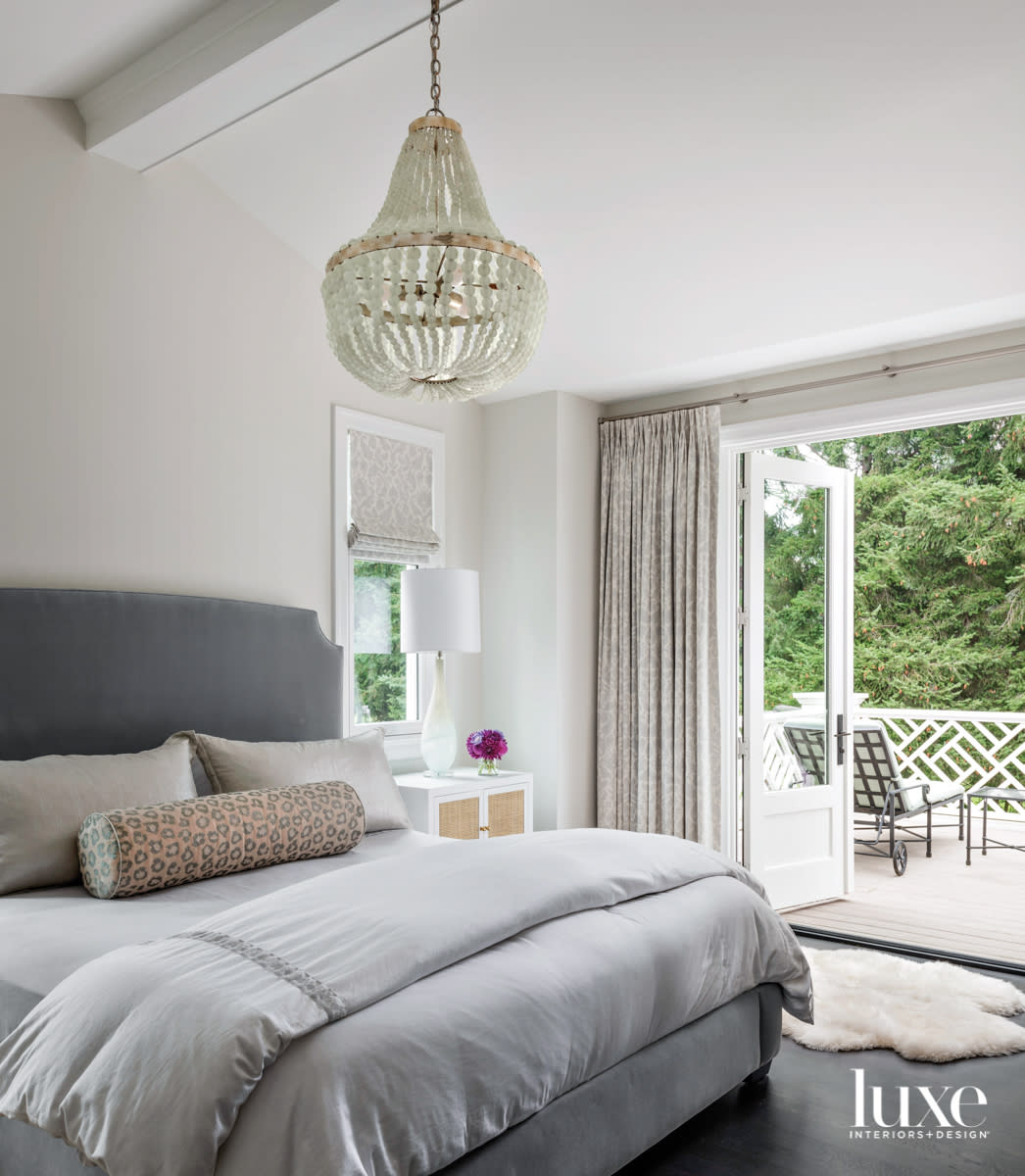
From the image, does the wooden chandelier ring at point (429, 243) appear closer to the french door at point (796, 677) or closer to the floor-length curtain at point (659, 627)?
the floor-length curtain at point (659, 627)

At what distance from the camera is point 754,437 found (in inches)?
179

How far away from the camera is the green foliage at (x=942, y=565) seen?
26.2ft

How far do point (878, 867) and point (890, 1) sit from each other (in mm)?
4501

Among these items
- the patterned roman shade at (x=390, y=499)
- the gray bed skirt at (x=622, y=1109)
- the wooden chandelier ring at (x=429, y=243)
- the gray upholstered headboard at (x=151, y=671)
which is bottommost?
the gray bed skirt at (x=622, y=1109)

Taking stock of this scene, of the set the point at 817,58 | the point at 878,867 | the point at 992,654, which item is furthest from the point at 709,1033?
the point at 992,654

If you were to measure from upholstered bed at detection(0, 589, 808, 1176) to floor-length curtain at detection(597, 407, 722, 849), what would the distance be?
1800 mm

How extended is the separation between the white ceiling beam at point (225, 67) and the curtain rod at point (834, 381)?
7.16 feet

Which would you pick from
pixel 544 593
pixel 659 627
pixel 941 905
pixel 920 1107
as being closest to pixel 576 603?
pixel 544 593

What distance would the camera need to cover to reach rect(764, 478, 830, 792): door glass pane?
476cm

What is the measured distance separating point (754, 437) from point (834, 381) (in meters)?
0.43

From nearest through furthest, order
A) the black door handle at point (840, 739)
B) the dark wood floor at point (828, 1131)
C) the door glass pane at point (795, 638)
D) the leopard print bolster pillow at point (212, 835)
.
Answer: the dark wood floor at point (828, 1131) → the leopard print bolster pillow at point (212, 835) → the door glass pane at point (795, 638) → the black door handle at point (840, 739)

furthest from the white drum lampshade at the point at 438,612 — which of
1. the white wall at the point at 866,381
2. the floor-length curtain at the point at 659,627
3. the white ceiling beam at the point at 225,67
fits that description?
the white ceiling beam at the point at 225,67

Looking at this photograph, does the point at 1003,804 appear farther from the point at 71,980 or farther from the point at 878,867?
the point at 71,980

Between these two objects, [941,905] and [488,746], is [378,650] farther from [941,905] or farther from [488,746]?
[941,905]
